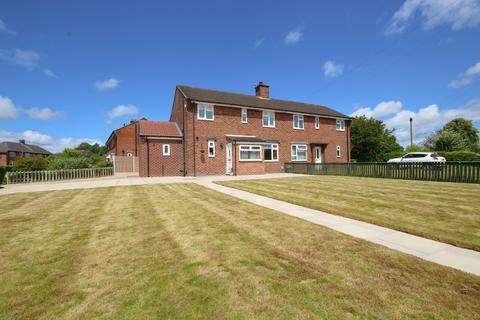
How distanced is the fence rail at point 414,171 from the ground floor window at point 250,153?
5.65 metres


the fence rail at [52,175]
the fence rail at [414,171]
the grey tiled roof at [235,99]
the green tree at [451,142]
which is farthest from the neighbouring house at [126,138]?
the green tree at [451,142]

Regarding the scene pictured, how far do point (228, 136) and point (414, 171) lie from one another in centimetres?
1470

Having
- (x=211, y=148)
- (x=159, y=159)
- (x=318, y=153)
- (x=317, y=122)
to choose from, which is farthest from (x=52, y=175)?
(x=317, y=122)

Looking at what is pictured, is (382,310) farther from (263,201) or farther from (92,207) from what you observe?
(92,207)

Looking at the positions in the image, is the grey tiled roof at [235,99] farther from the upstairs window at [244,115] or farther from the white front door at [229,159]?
the white front door at [229,159]

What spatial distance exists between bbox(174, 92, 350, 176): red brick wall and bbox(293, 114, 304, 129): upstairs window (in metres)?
0.46

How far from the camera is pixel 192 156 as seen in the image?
2255cm

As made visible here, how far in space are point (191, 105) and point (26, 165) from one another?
16.5 metres

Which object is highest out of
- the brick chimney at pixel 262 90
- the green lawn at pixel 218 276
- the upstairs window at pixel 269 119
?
the brick chimney at pixel 262 90

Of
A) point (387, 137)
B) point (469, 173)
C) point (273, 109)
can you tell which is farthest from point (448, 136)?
point (469, 173)

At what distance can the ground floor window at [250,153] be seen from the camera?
22.4 meters

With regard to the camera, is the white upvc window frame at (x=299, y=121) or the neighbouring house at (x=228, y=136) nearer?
the neighbouring house at (x=228, y=136)

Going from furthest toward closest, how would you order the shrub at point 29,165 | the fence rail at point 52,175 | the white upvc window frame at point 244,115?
the white upvc window frame at point 244,115, the shrub at point 29,165, the fence rail at point 52,175

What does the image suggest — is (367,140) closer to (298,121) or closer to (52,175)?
(298,121)
